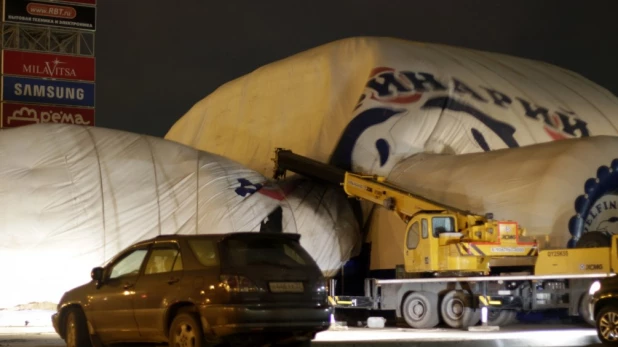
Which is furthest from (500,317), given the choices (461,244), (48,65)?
(48,65)

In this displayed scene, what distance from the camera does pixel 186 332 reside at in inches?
436

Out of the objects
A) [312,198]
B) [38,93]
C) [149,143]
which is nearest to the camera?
[149,143]

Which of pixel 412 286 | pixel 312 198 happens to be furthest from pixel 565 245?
pixel 312 198

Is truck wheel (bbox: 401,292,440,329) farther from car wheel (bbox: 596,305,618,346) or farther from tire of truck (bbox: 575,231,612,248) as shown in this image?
car wheel (bbox: 596,305,618,346)

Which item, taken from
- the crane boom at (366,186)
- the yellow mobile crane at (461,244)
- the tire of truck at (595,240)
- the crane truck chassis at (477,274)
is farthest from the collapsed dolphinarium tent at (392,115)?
the tire of truck at (595,240)

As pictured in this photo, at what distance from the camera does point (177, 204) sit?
23.1 m

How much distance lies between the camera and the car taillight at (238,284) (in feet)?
35.0

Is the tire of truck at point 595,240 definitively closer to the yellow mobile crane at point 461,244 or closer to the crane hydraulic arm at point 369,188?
the yellow mobile crane at point 461,244

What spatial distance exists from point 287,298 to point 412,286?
1103 centimetres

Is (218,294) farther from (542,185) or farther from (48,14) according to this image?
(48,14)

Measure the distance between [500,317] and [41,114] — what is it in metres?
17.5

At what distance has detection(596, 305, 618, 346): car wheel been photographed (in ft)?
47.0

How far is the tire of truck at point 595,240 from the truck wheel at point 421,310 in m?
3.39

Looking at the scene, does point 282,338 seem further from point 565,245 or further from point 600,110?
point 600,110
